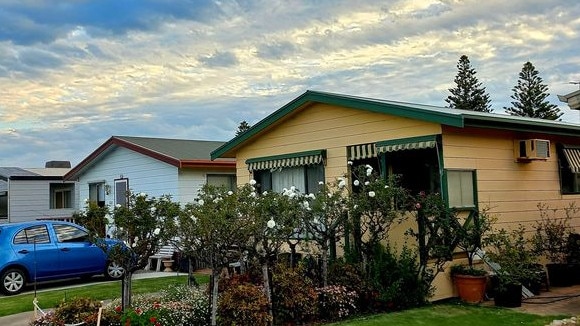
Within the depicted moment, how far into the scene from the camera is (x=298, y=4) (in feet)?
39.9

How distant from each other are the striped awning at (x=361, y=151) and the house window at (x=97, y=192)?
36.2 feet

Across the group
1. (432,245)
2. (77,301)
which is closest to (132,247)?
(77,301)

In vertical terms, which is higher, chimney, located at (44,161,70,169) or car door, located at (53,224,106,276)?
chimney, located at (44,161,70,169)

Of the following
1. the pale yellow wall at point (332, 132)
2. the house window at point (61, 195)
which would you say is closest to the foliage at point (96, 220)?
the pale yellow wall at point (332, 132)

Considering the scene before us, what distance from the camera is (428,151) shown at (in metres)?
11.5

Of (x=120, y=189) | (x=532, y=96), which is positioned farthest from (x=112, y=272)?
(x=532, y=96)

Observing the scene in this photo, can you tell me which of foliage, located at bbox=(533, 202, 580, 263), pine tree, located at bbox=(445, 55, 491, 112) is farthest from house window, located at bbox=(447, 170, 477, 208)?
pine tree, located at bbox=(445, 55, 491, 112)

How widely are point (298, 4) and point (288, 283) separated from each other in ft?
22.2

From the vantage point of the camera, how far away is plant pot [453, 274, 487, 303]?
9.01 m

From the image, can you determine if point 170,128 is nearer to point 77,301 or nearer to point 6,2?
point 6,2

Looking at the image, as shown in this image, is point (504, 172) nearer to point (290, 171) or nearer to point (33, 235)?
point (290, 171)

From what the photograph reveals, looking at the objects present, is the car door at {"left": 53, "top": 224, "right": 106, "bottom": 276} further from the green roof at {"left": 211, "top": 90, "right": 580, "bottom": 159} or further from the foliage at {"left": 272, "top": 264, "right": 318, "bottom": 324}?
the foliage at {"left": 272, "top": 264, "right": 318, "bottom": 324}

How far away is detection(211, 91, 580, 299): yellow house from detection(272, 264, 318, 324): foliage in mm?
2534

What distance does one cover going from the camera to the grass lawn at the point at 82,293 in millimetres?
9752
